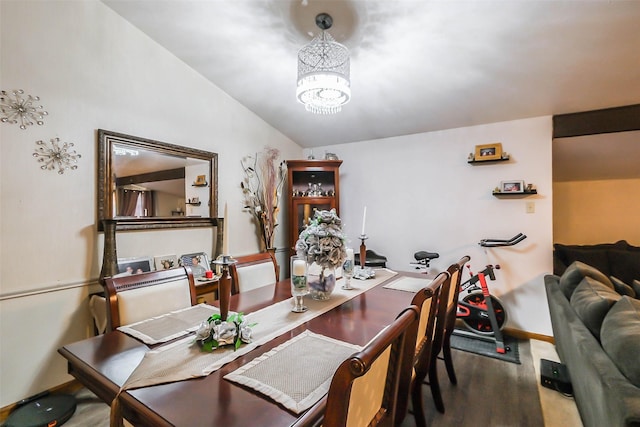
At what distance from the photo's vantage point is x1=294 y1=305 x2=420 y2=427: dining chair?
0.58m

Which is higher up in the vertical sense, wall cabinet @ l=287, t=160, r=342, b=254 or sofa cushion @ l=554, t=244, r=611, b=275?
wall cabinet @ l=287, t=160, r=342, b=254

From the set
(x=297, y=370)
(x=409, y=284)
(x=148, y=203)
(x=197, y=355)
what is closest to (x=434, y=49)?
(x=409, y=284)

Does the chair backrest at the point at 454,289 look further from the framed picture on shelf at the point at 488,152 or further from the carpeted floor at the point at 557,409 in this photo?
the framed picture on shelf at the point at 488,152

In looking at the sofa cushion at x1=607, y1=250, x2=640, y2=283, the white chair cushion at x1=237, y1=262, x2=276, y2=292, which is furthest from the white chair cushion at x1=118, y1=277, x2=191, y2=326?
the sofa cushion at x1=607, y1=250, x2=640, y2=283

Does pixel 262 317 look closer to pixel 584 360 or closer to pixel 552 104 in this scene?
pixel 584 360

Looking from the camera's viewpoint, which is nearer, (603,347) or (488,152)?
(603,347)

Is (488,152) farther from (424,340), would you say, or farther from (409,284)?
(424,340)

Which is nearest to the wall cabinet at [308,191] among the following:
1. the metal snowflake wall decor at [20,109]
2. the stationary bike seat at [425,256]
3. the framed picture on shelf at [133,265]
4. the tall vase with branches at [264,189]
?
the tall vase with branches at [264,189]

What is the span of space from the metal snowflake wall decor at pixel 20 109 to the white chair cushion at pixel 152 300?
1.50m

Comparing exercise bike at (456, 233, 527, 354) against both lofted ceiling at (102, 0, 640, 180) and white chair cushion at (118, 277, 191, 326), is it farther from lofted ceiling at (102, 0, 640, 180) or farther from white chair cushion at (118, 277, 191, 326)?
white chair cushion at (118, 277, 191, 326)

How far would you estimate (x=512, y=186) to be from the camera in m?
3.02

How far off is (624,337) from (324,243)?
4.25ft

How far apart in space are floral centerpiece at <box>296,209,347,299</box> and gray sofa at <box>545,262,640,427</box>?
3.75ft

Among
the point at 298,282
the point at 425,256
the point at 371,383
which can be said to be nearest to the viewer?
the point at 371,383
